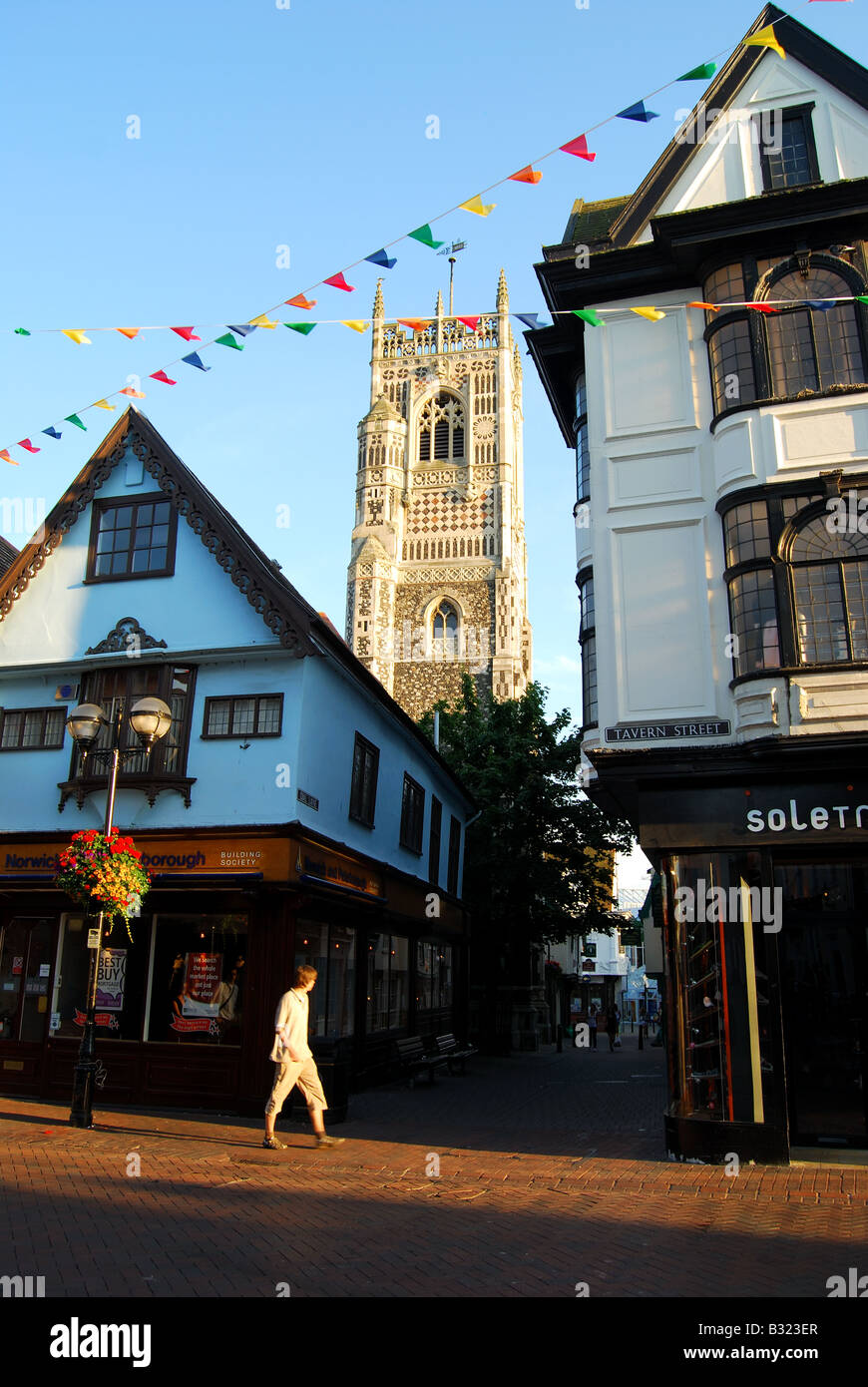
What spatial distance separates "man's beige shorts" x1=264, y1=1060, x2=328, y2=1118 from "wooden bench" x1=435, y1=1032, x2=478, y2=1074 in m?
8.80

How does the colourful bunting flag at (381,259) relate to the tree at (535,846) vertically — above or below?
above

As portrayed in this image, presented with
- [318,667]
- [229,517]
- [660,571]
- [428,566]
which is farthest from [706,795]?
[428,566]

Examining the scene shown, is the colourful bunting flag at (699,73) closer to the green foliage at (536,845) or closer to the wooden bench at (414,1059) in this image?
the wooden bench at (414,1059)

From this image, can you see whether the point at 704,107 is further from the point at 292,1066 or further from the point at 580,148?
the point at 292,1066

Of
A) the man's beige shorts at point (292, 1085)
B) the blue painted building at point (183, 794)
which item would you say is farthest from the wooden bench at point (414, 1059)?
the man's beige shorts at point (292, 1085)

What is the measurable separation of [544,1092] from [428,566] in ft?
→ 190

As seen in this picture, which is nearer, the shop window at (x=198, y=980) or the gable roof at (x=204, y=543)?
the shop window at (x=198, y=980)

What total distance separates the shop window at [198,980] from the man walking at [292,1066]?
3.55 m

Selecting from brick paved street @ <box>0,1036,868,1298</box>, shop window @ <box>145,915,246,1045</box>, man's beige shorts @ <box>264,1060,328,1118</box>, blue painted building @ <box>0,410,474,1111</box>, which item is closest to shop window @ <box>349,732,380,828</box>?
blue painted building @ <box>0,410,474,1111</box>

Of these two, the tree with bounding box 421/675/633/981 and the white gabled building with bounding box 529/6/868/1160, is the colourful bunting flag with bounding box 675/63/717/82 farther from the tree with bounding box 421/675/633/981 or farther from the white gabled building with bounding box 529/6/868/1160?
the tree with bounding box 421/675/633/981

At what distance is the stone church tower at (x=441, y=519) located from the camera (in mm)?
70750

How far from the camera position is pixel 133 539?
1773 cm

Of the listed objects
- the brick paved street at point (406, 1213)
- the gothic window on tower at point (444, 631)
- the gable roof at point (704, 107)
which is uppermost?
the gothic window on tower at point (444, 631)

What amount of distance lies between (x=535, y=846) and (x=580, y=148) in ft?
74.1
